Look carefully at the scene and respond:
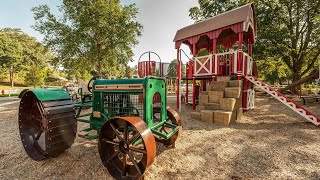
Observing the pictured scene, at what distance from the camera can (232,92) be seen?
23.7 ft

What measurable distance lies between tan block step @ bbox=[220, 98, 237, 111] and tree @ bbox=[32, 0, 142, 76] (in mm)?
11470

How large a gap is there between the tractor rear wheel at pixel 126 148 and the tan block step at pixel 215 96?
5.21 meters

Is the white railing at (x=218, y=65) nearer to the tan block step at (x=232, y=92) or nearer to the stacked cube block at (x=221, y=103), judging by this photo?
the stacked cube block at (x=221, y=103)

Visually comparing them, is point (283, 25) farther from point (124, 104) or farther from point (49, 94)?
point (49, 94)

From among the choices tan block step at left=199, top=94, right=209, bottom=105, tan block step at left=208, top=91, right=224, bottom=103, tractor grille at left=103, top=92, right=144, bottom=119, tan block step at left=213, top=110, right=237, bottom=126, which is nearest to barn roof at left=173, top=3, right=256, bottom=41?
tan block step at left=208, top=91, right=224, bottom=103

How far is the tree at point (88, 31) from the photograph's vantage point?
14.5 m

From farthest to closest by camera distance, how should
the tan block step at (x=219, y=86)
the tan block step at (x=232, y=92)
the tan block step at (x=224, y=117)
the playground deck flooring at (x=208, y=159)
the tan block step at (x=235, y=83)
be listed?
the tan block step at (x=219, y=86)
the tan block step at (x=235, y=83)
the tan block step at (x=232, y=92)
the tan block step at (x=224, y=117)
the playground deck flooring at (x=208, y=159)

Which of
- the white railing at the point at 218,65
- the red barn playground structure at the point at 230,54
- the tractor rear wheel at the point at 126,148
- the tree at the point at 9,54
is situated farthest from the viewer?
the tree at the point at 9,54

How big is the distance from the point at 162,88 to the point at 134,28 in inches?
543

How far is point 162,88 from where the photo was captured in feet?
12.9

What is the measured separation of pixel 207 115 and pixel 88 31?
13480 mm

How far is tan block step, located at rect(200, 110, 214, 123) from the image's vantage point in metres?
6.88

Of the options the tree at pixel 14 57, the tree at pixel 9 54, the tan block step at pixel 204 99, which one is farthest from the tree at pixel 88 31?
the tree at pixel 9 54

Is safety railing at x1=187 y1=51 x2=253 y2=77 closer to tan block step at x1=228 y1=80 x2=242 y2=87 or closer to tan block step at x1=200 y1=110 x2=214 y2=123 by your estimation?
tan block step at x1=228 y1=80 x2=242 y2=87
